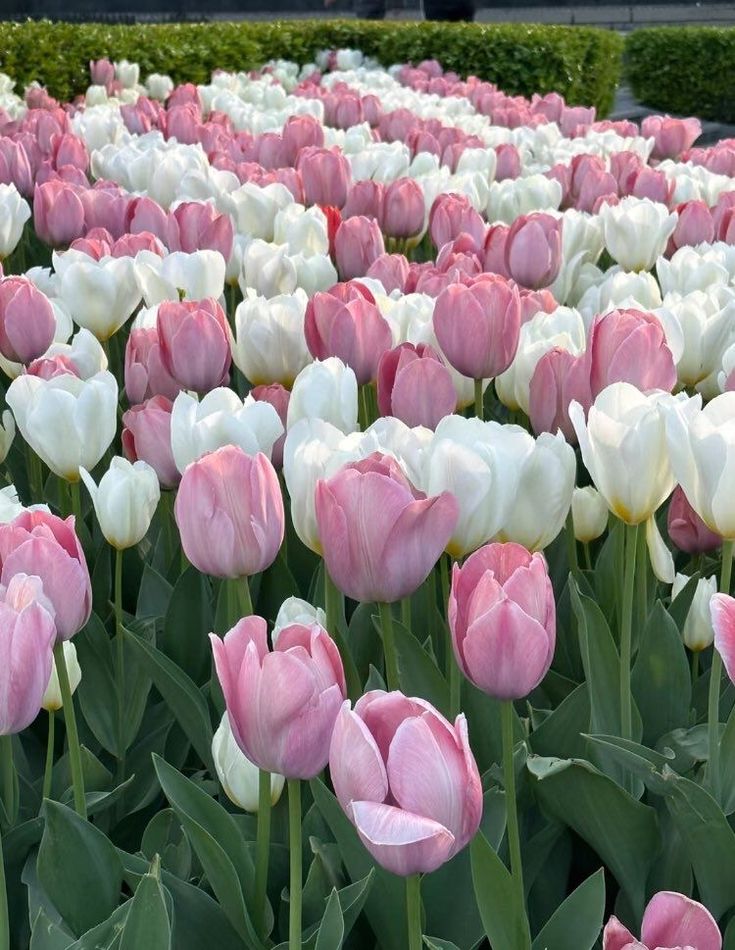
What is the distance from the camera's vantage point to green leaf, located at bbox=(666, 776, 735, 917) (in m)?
1.15

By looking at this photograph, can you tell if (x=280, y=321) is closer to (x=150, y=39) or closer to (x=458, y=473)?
(x=458, y=473)

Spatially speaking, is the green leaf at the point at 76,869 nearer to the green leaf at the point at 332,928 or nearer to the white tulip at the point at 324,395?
the green leaf at the point at 332,928

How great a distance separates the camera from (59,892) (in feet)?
3.80

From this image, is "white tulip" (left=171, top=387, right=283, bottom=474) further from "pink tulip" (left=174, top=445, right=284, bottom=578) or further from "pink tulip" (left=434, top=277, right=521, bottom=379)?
"pink tulip" (left=434, top=277, right=521, bottom=379)

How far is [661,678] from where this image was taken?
146 centimetres

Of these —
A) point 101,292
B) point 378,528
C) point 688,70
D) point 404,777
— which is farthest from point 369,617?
point 688,70

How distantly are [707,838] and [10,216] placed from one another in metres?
2.31

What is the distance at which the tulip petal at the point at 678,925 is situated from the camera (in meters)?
0.76

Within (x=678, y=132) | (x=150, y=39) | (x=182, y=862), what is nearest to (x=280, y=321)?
(x=182, y=862)

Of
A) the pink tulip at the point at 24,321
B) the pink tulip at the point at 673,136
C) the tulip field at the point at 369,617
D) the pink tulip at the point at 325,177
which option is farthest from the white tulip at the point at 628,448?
the pink tulip at the point at 673,136

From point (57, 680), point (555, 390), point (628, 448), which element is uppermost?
point (628, 448)

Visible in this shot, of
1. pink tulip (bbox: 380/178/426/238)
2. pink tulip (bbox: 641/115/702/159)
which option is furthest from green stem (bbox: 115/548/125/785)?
pink tulip (bbox: 641/115/702/159)

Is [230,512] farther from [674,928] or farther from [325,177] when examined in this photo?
[325,177]

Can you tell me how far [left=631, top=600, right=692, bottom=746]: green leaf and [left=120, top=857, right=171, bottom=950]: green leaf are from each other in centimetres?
70
